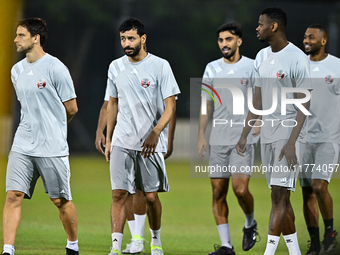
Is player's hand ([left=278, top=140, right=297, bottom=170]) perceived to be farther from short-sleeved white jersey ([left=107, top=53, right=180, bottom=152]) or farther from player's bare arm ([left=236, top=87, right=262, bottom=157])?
short-sleeved white jersey ([left=107, top=53, right=180, bottom=152])

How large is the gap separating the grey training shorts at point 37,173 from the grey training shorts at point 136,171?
465 mm

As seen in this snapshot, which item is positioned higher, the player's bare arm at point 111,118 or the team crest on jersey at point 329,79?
the team crest on jersey at point 329,79

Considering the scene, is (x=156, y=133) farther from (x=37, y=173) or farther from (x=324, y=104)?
(x=324, y=104)

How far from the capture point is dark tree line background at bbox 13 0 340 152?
7.36 meters

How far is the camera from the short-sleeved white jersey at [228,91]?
5.92m

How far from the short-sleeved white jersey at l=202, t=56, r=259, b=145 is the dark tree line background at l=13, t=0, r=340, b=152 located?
105 centimetres

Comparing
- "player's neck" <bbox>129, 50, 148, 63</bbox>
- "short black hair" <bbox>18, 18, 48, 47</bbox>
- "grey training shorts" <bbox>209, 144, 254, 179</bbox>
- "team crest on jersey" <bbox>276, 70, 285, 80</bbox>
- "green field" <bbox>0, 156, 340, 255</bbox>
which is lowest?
"green field" <bbox>0, 156, 340, 255</bbox>

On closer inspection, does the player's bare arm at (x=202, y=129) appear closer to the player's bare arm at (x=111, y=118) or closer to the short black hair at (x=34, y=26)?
the player's bare arm at (x=111, y=118)

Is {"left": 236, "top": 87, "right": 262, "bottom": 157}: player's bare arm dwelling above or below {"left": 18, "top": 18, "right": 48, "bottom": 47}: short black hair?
below

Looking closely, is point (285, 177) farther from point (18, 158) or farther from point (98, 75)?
point (98, 75)

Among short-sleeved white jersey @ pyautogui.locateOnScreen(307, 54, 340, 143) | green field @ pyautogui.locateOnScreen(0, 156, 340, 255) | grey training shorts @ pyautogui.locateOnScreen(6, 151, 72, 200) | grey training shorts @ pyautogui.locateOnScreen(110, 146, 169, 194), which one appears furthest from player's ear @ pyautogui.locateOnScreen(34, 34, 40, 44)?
short-sleeved white jersey @ pyautogui.locateOnScreen(307, 54, 340, 143)

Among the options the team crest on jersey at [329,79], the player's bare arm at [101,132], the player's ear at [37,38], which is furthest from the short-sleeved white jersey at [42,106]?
the team crest on jersey at [329,79]

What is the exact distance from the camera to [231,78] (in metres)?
5.91

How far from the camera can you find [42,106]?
4.95 m
